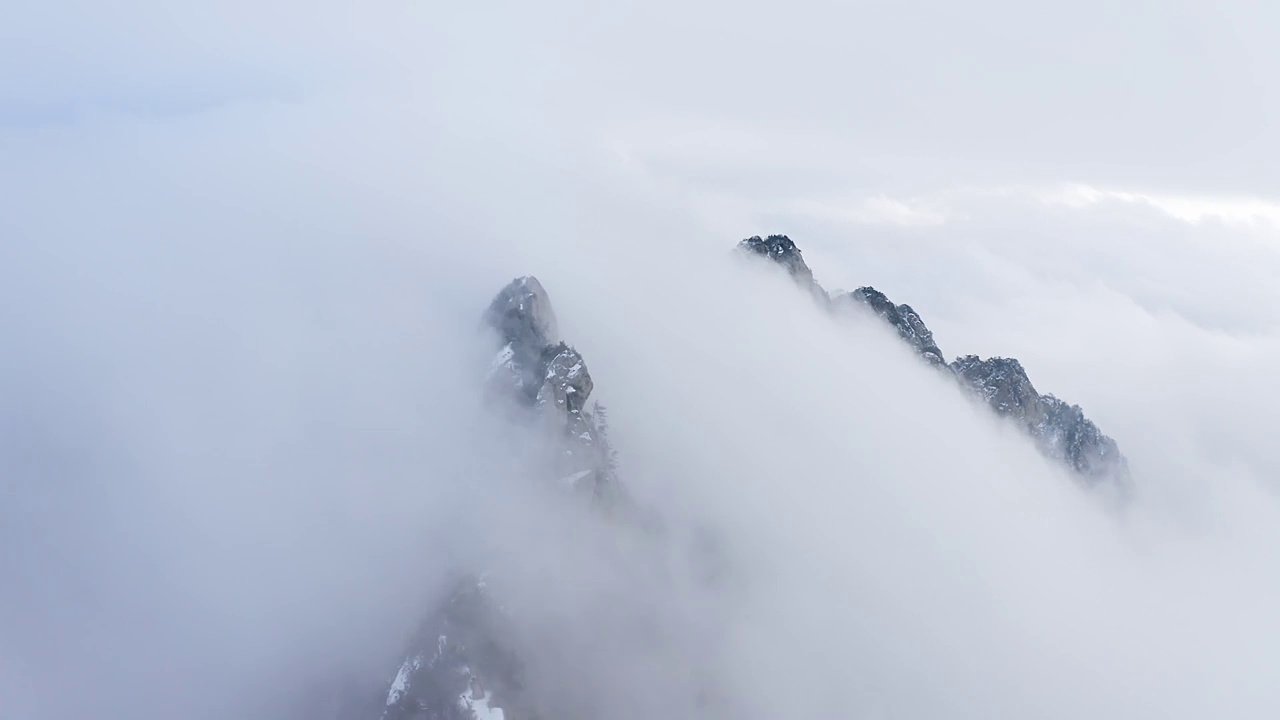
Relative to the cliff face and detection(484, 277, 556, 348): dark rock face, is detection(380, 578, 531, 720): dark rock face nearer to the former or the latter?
the cliff face

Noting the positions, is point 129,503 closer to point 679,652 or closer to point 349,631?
point 349,631

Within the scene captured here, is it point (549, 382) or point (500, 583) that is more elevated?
point (549, 382)

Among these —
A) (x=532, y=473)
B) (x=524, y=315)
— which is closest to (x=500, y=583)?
(x=532, y=473)

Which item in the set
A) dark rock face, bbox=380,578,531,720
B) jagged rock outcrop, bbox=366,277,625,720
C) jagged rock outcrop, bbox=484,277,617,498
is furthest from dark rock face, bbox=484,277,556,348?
dark rock face, bbox=380,578,531,720

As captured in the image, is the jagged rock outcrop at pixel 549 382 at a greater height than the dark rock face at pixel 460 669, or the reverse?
the jagged rock outcrop at pixel 549 382

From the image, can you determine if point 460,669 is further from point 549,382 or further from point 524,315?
point 524,315

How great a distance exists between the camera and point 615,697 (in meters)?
132

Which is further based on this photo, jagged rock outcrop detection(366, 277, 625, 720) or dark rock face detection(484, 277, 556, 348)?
dark rock face detection(484, 277, 556, 348)

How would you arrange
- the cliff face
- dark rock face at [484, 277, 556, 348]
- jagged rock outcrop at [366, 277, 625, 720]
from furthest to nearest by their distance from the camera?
dark rock face at [484, 277, 556, 348] < the cliff face < jagged rock outcrop at [366, 277, 625, 720]

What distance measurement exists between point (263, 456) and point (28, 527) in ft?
153

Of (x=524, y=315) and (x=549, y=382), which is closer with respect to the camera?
(x=549, y=382)

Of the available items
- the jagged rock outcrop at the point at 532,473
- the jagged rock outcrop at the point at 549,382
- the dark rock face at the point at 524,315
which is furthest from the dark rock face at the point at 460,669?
the dark rock face at the point at 524,315

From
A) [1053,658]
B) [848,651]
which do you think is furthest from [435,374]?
[1053,658]

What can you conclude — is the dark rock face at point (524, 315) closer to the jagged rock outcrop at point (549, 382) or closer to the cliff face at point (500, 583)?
the jagged rock outcrop at point (549, 382)
